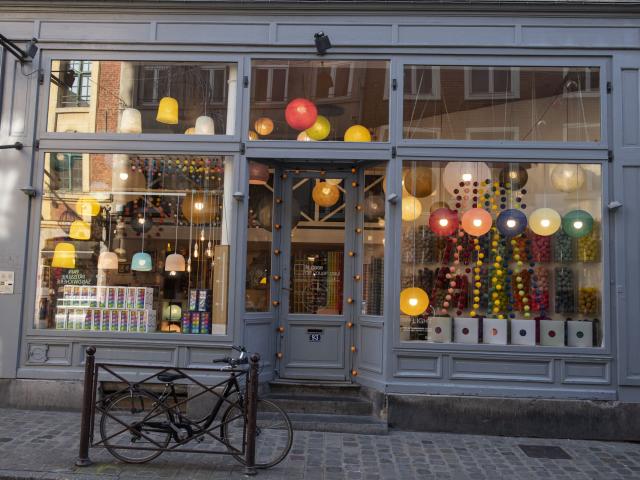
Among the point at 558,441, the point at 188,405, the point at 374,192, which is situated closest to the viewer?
the point at 558,441

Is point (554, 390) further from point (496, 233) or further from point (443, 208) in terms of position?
point (443, 208)

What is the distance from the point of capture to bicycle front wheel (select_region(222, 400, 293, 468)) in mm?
5613

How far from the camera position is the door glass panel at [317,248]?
8.06 m

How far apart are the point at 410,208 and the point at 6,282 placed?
17.8ft

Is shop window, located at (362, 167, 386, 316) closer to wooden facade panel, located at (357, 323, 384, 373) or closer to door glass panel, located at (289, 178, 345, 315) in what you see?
wooden facade panel, located at (357, 323, 384, 373)

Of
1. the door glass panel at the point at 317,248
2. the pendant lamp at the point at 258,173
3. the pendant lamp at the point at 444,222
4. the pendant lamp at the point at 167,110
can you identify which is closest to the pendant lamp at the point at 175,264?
the pendant lamp at the point at 258,173

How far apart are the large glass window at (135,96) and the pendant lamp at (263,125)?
50cm

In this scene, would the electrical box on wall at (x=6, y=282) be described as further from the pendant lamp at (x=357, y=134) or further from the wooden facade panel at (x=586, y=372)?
the wooden facade panel at (x=586, y=372)

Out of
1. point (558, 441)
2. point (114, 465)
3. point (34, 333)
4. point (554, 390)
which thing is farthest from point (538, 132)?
point (34, 333)

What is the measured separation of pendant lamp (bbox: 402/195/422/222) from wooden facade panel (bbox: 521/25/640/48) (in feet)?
8.11

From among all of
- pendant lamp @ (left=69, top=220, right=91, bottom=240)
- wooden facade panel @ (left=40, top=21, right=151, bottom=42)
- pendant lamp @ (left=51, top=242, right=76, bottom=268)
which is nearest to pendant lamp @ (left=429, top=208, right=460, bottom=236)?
wooden facade panel @ (left=40, top=21, right=151, bottom=42)

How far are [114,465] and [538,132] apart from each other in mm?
6348

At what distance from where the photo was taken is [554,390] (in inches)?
279

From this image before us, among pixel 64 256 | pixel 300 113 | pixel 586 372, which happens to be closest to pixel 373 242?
pixel 300 113
